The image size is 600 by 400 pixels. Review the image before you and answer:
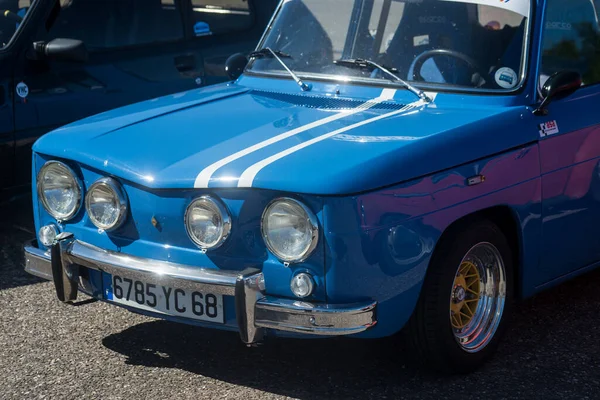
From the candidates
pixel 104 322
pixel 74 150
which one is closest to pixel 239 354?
pixel 104 322

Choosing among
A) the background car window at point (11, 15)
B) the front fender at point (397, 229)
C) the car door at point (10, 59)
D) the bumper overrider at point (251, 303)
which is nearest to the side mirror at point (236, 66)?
the car door at point (10, 59)

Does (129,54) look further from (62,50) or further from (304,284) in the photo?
(304,284)

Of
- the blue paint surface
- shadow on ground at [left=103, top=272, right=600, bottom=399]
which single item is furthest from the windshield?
shadow on ground at [left=103, top=272, right=600, bottom=399]

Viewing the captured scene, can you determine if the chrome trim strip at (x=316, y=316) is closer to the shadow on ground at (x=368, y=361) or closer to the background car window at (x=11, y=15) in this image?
the shadow on ground at (x=368, y=361)

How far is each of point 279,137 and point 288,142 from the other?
0.09m

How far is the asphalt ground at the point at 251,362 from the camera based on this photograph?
3906 mm

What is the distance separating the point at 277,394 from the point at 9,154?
281cm

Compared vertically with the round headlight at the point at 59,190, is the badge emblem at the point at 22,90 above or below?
above

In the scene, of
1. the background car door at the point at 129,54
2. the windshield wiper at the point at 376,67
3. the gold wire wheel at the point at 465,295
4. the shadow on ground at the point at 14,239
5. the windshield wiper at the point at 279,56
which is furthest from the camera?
the background car door at the point at 129,54

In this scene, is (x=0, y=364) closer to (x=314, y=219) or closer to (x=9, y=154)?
(x=314, y=219)

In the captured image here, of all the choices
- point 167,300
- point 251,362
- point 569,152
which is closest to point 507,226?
point 569,152

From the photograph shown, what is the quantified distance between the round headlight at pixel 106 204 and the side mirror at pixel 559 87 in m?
1.74

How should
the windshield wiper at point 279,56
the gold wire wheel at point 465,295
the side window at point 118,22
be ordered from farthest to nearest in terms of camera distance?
1. the side window at point 118,22
2. the windshield wiper at point 279,56
3. the gold wire wheel at point 465,295

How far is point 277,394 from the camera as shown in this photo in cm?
386
